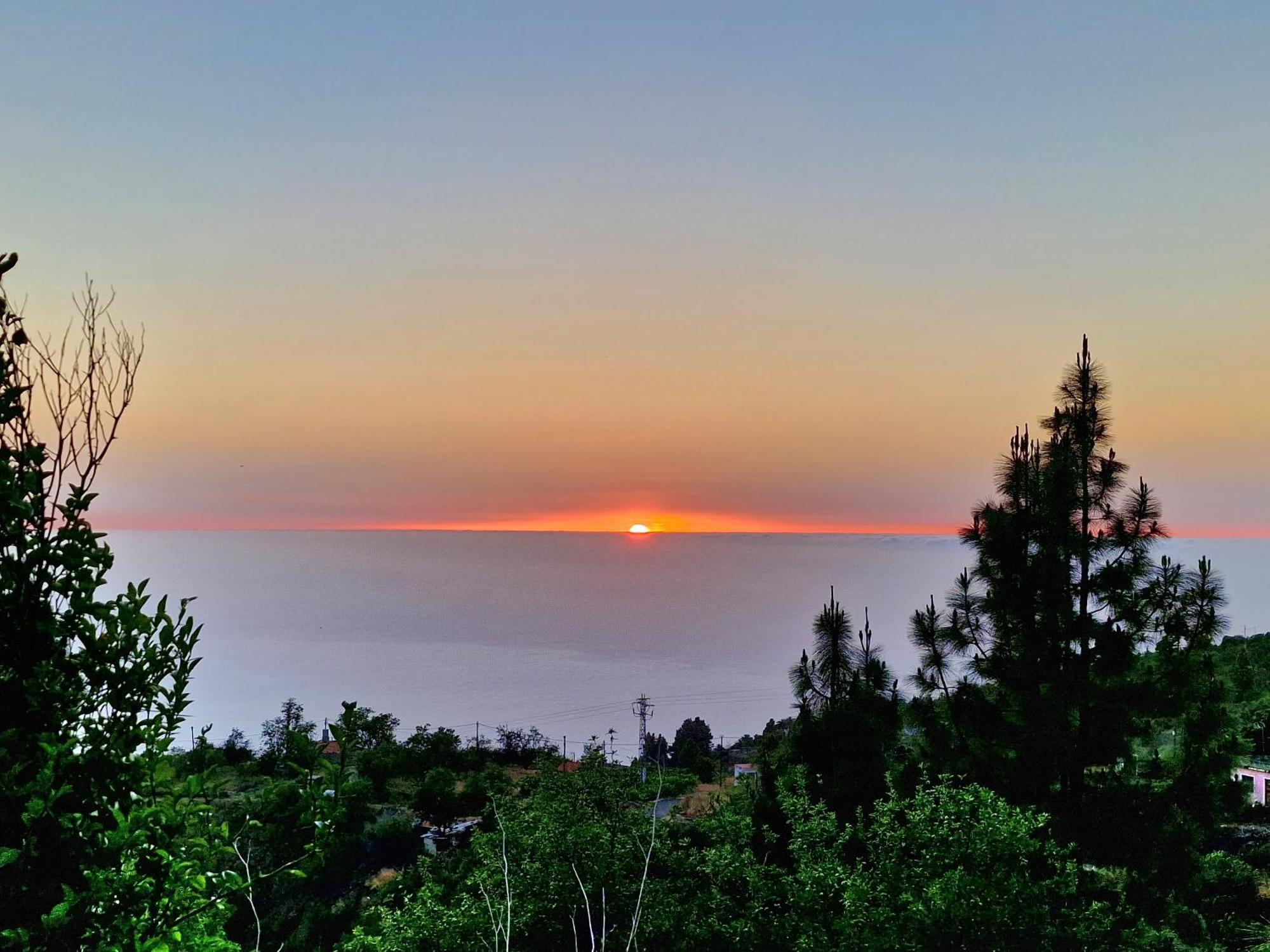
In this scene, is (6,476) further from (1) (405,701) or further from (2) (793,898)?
(1) (405,701)

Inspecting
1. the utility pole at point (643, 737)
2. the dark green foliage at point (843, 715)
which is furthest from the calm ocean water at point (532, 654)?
the dark green foliage at point (843, 715)

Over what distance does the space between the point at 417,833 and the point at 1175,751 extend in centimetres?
2196

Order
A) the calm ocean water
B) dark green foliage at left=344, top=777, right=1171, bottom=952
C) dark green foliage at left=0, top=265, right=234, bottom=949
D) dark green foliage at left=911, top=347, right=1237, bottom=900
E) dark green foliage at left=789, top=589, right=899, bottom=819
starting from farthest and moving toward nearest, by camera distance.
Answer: the calm ocean water → dark green foliage at left=789, top=589, right=899, bottom=819 → dark green foliage at left=911, top=347, right=1237, bottom=900 → dark green foliage at left=344, top=777, right=1171, bottom=952 → dark green foliage at left=0, top=265, right=234, bottom=949

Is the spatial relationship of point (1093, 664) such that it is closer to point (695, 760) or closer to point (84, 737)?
point (84, 737)

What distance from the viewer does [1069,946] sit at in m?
8.24

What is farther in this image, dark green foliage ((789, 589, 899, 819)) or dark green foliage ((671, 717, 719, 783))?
dark green foliage ((671, 717, 719, 783))

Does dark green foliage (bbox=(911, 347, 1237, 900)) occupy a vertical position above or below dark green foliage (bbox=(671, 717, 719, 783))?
above

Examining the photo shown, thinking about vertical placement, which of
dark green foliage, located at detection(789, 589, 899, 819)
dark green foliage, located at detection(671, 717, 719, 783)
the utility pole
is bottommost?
dark green foliage, located at detection(671, 717, 719, 783)

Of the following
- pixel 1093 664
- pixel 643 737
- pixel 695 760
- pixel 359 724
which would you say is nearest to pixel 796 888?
pixel 1093 664

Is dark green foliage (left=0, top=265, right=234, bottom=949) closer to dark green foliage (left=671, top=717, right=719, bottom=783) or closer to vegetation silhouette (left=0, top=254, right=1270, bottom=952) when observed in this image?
vegetation silhouette (left=0, top=254, right=1270, bottom=952)

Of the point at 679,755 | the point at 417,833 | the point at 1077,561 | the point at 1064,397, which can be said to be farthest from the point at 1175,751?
the point at 679,755

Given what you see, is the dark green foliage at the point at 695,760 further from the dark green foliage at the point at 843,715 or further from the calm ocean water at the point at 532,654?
the dark green foliage at the point at 843,715

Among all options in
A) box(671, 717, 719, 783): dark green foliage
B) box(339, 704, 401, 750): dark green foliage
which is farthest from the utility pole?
box(339, 704, 401, 750): dark green foliage

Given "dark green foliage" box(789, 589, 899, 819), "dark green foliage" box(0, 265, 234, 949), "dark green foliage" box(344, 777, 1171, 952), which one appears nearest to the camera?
"dark green foliage" box(0, 265, 234, 949)
